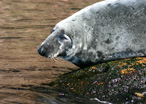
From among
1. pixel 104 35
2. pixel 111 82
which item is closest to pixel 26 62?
pixel 104 35

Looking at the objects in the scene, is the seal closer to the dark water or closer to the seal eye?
the seal eye

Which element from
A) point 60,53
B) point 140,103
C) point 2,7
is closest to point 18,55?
point 60,53

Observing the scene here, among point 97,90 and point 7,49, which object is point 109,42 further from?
point 7,49

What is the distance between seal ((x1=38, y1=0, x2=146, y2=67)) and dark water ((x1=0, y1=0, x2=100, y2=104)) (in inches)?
24.6

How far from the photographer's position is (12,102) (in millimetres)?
5227

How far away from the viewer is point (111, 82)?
564cm

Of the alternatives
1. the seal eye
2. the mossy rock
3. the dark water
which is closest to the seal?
the seal eye

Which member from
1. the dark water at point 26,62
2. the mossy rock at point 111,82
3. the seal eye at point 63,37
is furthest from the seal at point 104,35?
the dark water at point 26,62

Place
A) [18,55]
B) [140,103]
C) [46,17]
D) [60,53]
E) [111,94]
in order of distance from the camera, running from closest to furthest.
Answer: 1. [140,103]
2. [111,94]
3. [60,53]
4. [18,55]
5. [46,17]

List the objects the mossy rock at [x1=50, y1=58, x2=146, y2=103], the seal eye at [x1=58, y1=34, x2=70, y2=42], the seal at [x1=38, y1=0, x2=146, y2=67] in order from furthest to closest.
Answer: the seal at [x1=38, y1=0, x2=146, y2=67] < the seal eye at [x1=58, y1=34, x2=70, y2=42] < the mossy rock at [x1=50, y1=58, x2=146, y2=103]

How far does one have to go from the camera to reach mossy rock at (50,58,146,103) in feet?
17.6

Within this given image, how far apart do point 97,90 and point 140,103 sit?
76 cm

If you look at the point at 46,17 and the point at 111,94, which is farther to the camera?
the point at 46,17

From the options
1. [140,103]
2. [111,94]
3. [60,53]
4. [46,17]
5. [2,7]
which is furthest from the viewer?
[2,7]
